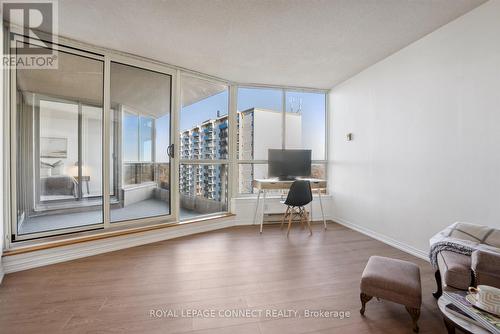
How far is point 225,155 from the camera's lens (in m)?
4.25

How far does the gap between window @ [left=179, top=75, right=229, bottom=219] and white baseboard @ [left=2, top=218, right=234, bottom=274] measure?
0.29 metres

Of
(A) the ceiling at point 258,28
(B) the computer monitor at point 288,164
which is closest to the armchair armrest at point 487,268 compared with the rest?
(A) the ceiling at point 258,28

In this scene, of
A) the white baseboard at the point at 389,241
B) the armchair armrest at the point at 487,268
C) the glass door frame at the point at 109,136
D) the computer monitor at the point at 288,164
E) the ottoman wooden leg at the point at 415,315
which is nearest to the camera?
the armchair armrest at the point at 487,268

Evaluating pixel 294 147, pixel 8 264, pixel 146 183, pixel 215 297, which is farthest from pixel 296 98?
pixel 8 264

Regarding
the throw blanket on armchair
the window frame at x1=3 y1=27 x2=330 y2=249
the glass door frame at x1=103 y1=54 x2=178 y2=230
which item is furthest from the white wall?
the glass door frame at x1=103 y1=54 x2=178 y2=230

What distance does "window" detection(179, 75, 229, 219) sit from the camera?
382 cm

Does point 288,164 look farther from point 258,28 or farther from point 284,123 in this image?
point 258,28

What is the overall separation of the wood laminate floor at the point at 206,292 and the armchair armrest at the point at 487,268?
588 mm

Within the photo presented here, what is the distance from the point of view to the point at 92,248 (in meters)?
2.81

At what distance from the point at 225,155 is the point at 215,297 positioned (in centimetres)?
266

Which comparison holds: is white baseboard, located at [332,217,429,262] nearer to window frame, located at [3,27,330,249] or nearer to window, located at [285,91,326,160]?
window, located at [285,91,326,160]

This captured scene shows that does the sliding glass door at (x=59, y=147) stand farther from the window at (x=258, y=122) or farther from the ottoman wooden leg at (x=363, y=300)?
the ottoman wooden leg at (x=363, y=300)

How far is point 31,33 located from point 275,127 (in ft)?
12.0

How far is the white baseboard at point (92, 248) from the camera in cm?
239
